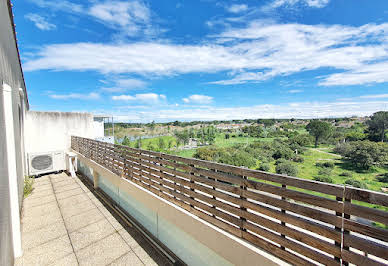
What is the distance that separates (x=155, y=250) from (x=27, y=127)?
6665 millimetres

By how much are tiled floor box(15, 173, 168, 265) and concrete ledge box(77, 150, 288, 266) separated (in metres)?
0.55

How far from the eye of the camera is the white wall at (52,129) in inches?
237

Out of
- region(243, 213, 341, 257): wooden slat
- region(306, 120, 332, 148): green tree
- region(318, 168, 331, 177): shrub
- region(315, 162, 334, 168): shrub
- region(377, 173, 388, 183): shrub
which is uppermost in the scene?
region(243, 213, 341, 257): wooden slat

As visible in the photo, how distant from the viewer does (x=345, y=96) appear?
46188 millimetres

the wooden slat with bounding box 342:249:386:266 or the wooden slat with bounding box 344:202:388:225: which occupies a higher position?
the wooden slat with bounding box 344:202:388:225

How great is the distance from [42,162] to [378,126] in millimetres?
60791

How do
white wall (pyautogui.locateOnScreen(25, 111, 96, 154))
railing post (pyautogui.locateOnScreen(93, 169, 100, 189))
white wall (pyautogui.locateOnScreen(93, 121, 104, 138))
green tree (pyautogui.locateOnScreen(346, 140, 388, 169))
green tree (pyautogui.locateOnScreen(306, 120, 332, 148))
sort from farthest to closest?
green tree (pyautogui.locateOnScreen(306, 120, 332, 148)) < green tree (pyautogui.locateOnScreen(346, 140, 388, 169)) < white wall (pyautogui.locateOnScreen(93, 121, 104, 138)) < white wall (pyautogui.locateOnScreen(25, 111, 96, 154)) < railing post (pyautogui.locateOnScreen(93, 169, 100, 189))

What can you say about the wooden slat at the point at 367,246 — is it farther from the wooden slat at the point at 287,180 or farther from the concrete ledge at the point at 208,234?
the concrete ledge at the point at 208,234

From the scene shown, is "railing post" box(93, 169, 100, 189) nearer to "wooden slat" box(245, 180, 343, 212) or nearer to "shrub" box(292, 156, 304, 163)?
"wooden slat" box(245, 180, 343, 212)

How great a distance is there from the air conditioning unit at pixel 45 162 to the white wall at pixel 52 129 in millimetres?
583

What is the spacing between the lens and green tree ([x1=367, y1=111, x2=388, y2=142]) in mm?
38088

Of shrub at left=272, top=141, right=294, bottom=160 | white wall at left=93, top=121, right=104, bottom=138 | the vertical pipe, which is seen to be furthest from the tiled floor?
shrub at left=272, top=141, right=294, bottom=160

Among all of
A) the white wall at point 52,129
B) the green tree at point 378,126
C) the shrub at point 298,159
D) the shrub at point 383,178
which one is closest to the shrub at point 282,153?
the shrub at point 298,159

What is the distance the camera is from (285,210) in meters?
1.24
